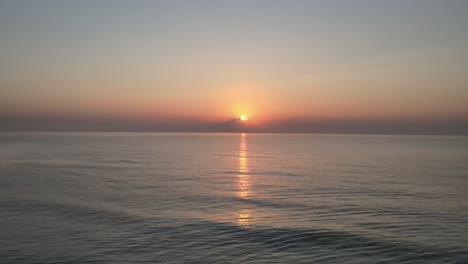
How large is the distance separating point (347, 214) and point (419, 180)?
33.5 metres

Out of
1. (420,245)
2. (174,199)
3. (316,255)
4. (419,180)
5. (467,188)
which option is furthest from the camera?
(419,180)

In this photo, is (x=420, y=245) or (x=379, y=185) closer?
(x=420, y=245)

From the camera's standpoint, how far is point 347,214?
1410 inches

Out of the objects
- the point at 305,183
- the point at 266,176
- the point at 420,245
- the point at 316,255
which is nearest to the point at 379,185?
the point at 305,183

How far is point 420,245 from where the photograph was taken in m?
26.5

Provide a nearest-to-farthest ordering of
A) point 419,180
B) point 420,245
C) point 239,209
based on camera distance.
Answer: point 420,245 < point 239,209 < point 419,180

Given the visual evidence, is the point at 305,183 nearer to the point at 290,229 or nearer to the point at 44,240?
the point at 290,229

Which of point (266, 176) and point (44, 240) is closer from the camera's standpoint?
point (44, 240)

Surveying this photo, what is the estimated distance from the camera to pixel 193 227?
3117 centimetres

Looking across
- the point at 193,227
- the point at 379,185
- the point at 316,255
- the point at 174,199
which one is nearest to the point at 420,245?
the point at 316,255

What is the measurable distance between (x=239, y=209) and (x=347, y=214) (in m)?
10.9

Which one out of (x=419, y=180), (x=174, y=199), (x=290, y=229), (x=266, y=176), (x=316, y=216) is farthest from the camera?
(x=266, y=176)

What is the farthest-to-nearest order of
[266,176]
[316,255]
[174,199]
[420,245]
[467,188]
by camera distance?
[266,176]
[467,188]
[174,199]
[420,245]
[316,255]

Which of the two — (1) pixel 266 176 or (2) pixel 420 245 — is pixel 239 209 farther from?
(1) pixel 266 176
